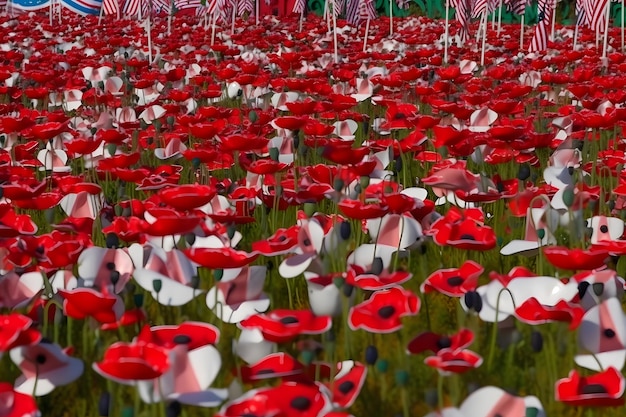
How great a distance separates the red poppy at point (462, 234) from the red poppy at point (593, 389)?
621 mm

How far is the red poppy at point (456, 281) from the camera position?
2264mm

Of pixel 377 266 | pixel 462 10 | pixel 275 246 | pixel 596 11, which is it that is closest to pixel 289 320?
pixel 377 266

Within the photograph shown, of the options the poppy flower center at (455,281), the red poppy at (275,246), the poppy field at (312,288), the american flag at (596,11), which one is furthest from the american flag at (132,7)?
the poppy flower center at (455,281)

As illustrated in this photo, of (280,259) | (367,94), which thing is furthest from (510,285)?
(367,94)

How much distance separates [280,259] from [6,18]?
13.1 metres

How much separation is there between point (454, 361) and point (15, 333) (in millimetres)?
788

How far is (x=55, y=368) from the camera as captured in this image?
6.57ft

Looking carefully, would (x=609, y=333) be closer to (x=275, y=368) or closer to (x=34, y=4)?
(x=275, y=368)

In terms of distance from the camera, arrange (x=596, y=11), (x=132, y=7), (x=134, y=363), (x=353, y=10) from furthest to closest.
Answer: (x=353, y=10) → (x=132, y=7) → (x=596, y=11) → (x=134, y=363)

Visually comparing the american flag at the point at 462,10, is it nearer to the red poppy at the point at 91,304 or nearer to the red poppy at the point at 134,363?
the red poppy at the point at 91,304

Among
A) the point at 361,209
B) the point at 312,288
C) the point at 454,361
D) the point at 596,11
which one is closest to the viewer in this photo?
the point at 454,361

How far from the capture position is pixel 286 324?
2.00m

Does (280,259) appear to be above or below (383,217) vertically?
below

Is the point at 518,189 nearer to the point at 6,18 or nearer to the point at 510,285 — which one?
the point at 510,285
